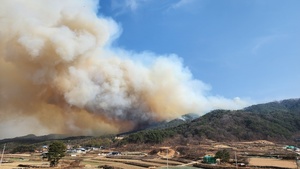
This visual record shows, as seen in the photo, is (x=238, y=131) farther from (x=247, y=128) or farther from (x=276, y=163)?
(x=276, y=163)

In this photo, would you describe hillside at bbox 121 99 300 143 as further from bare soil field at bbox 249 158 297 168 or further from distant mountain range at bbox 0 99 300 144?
bare soil field at bbox 249 158 297 168

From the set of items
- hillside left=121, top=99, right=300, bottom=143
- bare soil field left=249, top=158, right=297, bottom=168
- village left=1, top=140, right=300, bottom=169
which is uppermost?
hillside left=121, top=99, right=300, bottom=143

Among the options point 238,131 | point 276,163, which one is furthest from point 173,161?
point 238,131

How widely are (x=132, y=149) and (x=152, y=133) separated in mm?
16860

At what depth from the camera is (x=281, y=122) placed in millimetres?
138875

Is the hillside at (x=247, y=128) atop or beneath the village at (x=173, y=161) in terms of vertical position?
atop

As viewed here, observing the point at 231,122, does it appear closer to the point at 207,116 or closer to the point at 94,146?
the point at 207,116

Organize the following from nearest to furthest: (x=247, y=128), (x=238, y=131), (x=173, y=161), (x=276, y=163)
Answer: (x=276, y=163) < (x=173, y=161) < (x=238, y=131) < (x=247, y=128)

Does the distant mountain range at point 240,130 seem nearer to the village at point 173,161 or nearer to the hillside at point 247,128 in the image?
the hillside at point 247,128

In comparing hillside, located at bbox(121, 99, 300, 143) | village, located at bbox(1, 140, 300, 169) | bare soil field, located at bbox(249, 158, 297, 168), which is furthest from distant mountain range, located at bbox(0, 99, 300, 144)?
bare soil field, located at bbox(249, 158, 297, 168)

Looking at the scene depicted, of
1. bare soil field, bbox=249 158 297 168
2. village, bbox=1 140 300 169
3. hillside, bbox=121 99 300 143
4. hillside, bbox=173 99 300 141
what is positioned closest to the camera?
bare soil field, bbox=249 158 297 168

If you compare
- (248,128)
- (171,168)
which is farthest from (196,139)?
(171,168)

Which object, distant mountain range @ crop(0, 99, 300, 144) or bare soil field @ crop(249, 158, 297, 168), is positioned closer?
bare soil field @ crop(249, 158, 297, 168)

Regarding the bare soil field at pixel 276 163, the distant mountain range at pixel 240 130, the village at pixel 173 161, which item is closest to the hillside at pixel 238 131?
the distant mountain range at pixel 240 130
